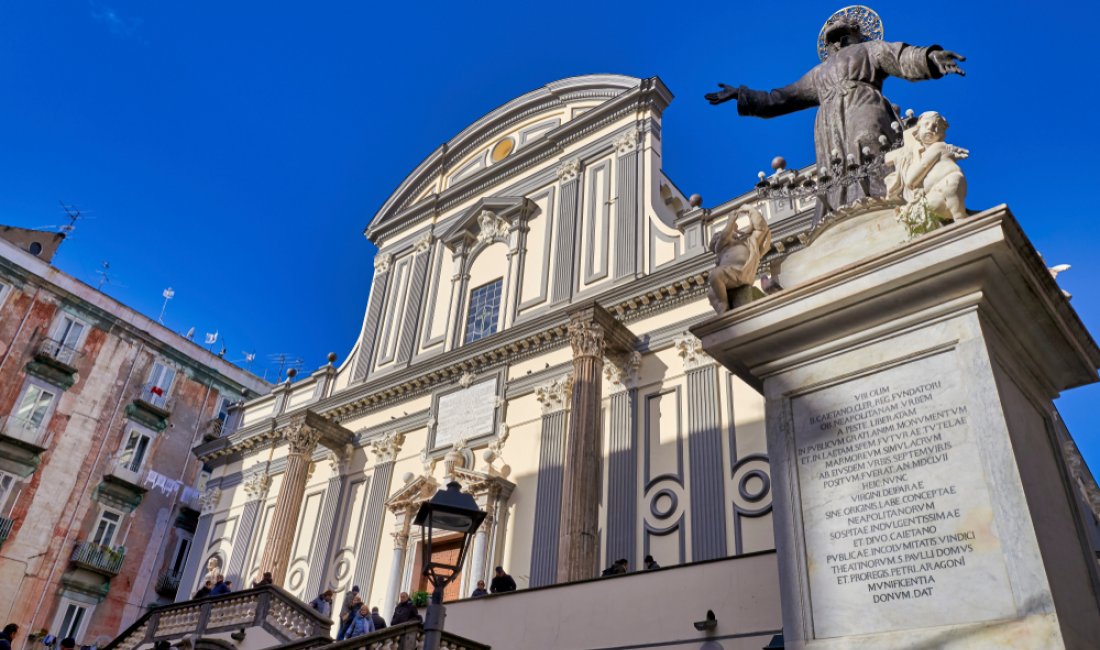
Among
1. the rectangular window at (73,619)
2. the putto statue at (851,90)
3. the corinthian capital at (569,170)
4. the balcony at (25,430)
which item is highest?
the corinthian capital at (569,170)

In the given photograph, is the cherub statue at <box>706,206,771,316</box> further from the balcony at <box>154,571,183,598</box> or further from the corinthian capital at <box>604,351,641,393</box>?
the balcony at <box>154,571,183,598</box>

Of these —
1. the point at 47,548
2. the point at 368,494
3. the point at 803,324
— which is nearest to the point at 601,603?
the point at 803,324

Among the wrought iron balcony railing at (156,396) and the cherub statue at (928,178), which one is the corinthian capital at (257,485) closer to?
the wrought iron balcony railing at (156,396)

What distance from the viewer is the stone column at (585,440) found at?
47.2 feet

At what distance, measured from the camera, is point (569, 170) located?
2238 cm

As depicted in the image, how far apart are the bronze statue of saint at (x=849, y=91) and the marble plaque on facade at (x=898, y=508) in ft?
7.84

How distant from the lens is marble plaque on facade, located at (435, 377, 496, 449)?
19281mm

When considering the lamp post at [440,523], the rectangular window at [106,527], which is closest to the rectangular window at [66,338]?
the rectangular window at [106,527]

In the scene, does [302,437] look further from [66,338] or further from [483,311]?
[66,338]

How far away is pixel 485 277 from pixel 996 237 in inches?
749

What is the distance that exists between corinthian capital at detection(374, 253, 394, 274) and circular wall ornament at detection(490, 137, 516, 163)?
487 centimetres

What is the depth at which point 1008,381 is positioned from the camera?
4.84 metres

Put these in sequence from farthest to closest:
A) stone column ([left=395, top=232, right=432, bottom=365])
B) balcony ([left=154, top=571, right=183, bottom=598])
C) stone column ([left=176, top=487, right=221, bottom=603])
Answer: balcony ([left=154, top=571, right=183, bottom=598]), stone column ([left=176, top=487, right=221, bottom=603]), stone column ([left=395, top=232, right=432, bottom=365])

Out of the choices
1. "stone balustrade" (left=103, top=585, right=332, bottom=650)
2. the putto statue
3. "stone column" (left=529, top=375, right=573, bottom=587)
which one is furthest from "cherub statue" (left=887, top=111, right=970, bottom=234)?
"stone column" (left=529, top=375, right=573, bottom=587)
